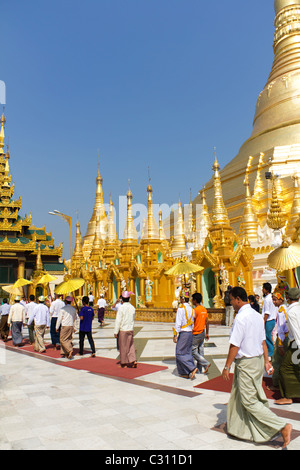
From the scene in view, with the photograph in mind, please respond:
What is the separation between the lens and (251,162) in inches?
1267

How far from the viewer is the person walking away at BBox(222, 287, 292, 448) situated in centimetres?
409

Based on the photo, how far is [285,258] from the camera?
30.1 ft

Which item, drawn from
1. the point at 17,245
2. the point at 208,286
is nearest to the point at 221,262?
the point at 208,286

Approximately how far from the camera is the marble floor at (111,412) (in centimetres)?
414

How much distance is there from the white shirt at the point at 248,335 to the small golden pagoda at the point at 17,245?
29554mm

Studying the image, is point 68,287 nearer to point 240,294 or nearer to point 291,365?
point 291,365

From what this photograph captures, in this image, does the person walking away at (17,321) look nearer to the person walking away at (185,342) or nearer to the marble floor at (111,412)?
the marble floor at (111,412)

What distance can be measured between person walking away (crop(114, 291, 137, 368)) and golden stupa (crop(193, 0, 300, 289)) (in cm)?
1577

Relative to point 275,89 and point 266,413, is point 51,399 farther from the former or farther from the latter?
point 275,89

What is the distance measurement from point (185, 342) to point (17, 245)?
3272 cm

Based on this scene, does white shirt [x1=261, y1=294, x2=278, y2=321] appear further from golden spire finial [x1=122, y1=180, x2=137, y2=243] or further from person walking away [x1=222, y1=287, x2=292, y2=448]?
golden spire finial [x1=122, y1=180, x2=137, y2=243]

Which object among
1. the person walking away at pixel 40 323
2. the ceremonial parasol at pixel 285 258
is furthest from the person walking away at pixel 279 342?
the person walking away at pixel 40 323

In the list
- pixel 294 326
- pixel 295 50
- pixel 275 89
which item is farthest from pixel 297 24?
pixel 294 326

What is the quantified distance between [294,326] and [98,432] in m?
3.00
